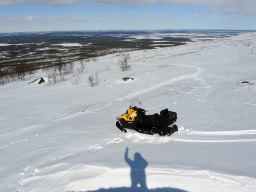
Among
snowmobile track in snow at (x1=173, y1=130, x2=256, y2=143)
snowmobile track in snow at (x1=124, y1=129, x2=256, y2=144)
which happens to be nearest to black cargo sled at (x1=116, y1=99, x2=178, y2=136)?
snowmobile track in snow at (x1=124, y1=129, x2=256, y2=144)

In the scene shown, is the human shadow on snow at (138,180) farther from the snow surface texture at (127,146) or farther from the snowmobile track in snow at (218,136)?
the snowmobile track in snow at (218,136)

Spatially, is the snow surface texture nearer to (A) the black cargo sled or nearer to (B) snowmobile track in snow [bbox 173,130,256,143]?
(B) snowmobile track in snow [bbox 173,130,256,143]

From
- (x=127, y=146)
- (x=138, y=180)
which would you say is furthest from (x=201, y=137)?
(x=138, y=180)

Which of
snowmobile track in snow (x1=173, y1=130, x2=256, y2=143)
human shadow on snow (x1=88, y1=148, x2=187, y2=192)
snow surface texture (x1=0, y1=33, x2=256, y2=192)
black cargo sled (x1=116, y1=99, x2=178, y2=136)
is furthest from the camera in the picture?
black cargo sled (x1=116, y1=99, x2=178, y2=136)

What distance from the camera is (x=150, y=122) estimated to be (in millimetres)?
7078

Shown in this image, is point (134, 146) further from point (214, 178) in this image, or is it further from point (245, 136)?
point (245, 136)

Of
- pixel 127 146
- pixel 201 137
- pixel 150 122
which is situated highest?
pixel 150 122

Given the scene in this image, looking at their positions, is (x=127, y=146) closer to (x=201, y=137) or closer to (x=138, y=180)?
(x=138, y=180)

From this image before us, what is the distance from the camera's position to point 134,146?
258 inches

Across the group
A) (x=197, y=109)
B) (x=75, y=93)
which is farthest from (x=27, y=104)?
(x=197, y=109)

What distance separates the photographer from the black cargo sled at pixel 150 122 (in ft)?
22.5

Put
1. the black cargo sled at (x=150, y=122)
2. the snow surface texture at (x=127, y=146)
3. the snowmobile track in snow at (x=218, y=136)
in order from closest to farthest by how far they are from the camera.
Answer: the snow surface texture at (x=127, y=146) → the snowmobile track in snow at (x=218, y=136) → the black cargo sled at (x=150, y=122)

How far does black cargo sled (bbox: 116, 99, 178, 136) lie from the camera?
22.5 feet

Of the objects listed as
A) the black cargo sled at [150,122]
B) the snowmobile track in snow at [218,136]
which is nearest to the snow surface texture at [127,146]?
the snowmobile track in snow at [218,136]
